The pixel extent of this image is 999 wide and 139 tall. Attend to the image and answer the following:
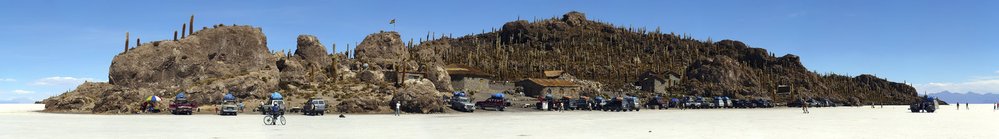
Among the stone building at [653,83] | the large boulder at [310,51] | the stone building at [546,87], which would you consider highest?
the large boulder at [310,51]

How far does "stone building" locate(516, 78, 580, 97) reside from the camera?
114m

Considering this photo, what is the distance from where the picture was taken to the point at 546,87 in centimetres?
11394

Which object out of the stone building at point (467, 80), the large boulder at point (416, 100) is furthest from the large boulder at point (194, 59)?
the stone building at point (467, 80)

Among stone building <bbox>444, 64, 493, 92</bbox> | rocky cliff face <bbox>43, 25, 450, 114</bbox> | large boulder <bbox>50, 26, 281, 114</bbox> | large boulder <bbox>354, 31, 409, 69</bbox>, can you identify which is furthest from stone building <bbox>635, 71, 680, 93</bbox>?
large boulder <bbox>50, 26, 281, 114</bbox>

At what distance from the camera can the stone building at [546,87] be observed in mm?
113662

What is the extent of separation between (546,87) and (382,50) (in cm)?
2602

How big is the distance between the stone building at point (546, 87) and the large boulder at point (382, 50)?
65.2 feet

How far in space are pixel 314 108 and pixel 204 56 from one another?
1354 inches

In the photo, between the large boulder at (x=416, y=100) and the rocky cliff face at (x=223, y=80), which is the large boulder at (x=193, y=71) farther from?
the large boulder at (x=416, y=100)

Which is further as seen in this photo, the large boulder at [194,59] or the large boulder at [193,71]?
the large boulder at [194,59]

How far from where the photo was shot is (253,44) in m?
83.7

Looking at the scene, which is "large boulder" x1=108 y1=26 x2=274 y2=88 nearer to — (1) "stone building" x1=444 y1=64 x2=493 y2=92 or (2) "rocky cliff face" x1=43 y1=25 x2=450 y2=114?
(2) "rocky cliff face" x1=43 y1=25 x2=450 y2=114

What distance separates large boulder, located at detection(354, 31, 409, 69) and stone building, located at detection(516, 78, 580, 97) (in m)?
19.9

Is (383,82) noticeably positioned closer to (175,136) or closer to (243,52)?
(243,52)
